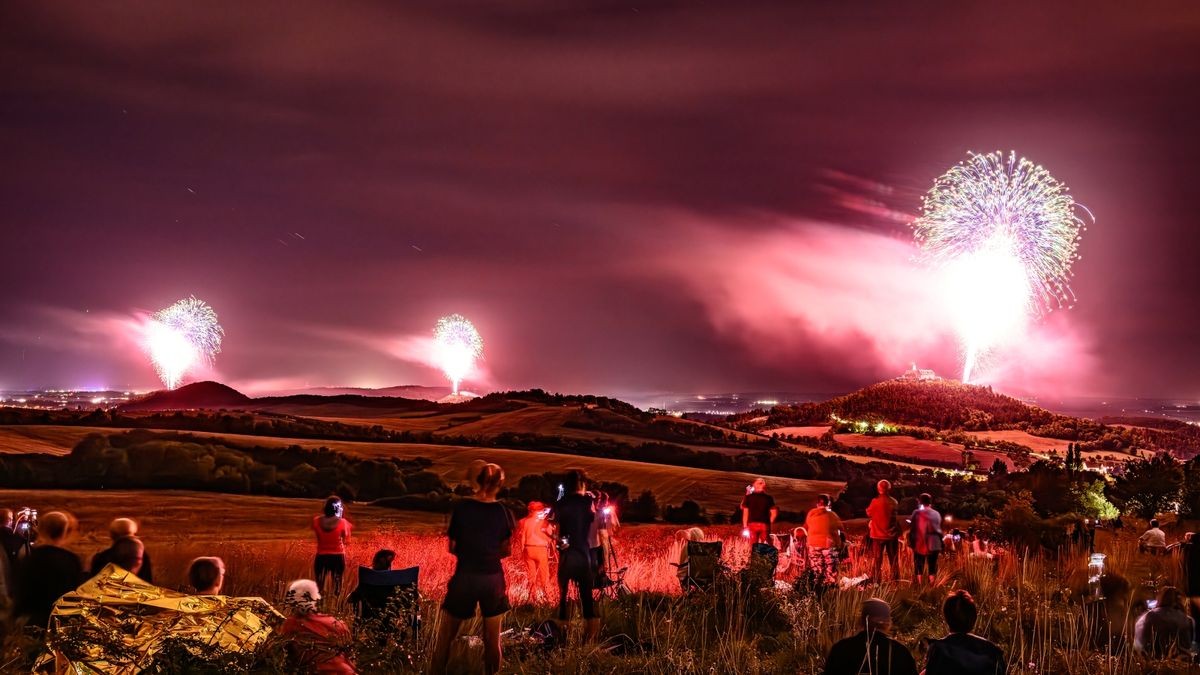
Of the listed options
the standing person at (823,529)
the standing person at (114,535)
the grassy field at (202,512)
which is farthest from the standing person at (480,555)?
the grassy field at (202,512)

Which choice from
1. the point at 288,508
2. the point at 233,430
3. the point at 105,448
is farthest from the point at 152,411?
the point at 288,508

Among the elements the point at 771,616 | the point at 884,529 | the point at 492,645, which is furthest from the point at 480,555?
the point at 884,529

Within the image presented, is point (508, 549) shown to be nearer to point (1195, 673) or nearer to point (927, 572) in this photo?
point (1195, 673)

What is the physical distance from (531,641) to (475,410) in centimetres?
11364

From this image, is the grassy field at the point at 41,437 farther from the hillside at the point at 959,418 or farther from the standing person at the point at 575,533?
the hillside at the point at 959,418

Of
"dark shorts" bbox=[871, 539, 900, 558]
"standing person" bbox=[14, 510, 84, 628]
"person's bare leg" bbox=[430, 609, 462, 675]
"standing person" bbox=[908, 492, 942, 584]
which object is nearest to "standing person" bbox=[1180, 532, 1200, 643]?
"standing person" bbox=[908, 492, 942, 584]

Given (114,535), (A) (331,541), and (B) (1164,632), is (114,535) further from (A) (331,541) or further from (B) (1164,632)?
(B) (1164,632)

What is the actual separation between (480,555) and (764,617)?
493 centimetres

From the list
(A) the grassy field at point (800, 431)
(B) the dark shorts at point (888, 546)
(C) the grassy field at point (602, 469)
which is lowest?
(C) the grassy field at point (602, 469)

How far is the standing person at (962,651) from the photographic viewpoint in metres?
6.56

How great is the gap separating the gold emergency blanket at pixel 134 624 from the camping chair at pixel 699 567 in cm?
675

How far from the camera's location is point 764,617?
1197 cm

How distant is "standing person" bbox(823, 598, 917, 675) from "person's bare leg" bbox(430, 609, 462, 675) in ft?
11.8

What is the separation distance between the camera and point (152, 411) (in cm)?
9700
